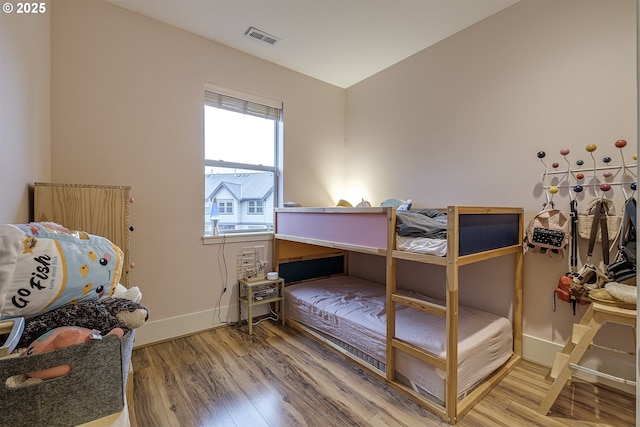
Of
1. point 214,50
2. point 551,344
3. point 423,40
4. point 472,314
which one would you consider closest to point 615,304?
point 551,344

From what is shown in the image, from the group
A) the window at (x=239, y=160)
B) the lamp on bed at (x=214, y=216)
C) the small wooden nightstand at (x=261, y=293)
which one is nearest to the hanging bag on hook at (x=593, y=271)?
the small wooden nightstand at (x=261, y=293)

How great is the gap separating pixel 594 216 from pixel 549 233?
25 centimetres

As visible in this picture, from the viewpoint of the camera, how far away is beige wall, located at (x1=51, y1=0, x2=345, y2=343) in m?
1.99

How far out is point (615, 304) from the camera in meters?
1.46

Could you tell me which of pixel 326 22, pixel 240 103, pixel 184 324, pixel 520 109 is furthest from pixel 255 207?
pixel 520 109

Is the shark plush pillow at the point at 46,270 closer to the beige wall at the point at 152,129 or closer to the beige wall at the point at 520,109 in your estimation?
the beige wall at the point at 152,129

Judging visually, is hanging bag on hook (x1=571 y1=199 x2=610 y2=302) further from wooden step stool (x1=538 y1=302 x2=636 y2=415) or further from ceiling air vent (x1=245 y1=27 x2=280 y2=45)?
ceiling air vent (x1=245 y1=27 x2=280 y2=45)

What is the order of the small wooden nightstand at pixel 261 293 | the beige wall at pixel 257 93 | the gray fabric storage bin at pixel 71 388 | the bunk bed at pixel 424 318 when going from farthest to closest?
1. the small wooden nightstand at pixel 261 293
2. the beige wall at pixel 257 93
3. the bunk bed at pixel 424 318
4. the gray fabric storage bin at pixel 71 388

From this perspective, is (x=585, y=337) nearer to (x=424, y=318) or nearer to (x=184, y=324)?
(x=424, y=318)

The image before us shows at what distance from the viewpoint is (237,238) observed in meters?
2.73

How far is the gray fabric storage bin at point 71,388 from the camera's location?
482 millimetres

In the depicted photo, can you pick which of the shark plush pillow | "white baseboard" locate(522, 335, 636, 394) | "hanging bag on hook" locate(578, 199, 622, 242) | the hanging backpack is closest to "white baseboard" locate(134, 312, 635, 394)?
"white baseboard" locate(522, 335, 636, 394)

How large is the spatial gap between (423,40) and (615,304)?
2.41 metres

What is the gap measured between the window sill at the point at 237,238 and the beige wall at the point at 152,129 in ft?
0.17
